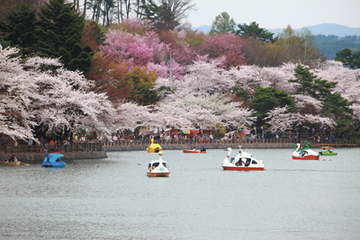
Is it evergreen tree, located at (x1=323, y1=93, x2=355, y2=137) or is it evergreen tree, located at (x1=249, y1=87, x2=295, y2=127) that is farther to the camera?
evergreen tree, located at (x1=249, y1=87, x2=295, y2=127)

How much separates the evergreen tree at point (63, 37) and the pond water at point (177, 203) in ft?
42.7

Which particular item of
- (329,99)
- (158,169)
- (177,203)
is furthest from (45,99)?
(329,99)

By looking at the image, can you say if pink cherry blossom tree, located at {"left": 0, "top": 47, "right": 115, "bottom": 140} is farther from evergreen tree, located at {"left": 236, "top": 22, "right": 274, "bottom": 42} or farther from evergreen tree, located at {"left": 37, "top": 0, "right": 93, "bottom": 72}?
evergreen tree, located at {"left": 236, "top": 22, "right": 274, "bottom": 42}

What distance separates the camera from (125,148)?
71.8m

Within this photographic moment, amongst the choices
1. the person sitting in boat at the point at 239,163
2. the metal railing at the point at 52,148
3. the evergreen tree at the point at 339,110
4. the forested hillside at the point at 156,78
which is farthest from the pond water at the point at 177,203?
the evergreen tree at the point at 339,110

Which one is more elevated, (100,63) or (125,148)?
(100,63)

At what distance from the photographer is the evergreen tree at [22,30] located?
52219mm

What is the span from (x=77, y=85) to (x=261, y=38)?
78054mm

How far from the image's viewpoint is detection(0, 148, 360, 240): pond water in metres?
20.8

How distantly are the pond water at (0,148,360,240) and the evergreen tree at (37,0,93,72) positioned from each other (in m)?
13.0

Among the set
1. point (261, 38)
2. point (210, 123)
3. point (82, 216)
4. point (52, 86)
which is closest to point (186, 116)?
point (210, 123)

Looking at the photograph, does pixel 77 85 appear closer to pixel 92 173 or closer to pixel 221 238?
pixel 92 173

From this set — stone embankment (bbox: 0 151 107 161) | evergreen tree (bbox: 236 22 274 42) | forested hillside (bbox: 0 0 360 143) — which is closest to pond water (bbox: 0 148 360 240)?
stone embankment (bbox: 0 151 107 161)

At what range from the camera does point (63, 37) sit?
172 feet
